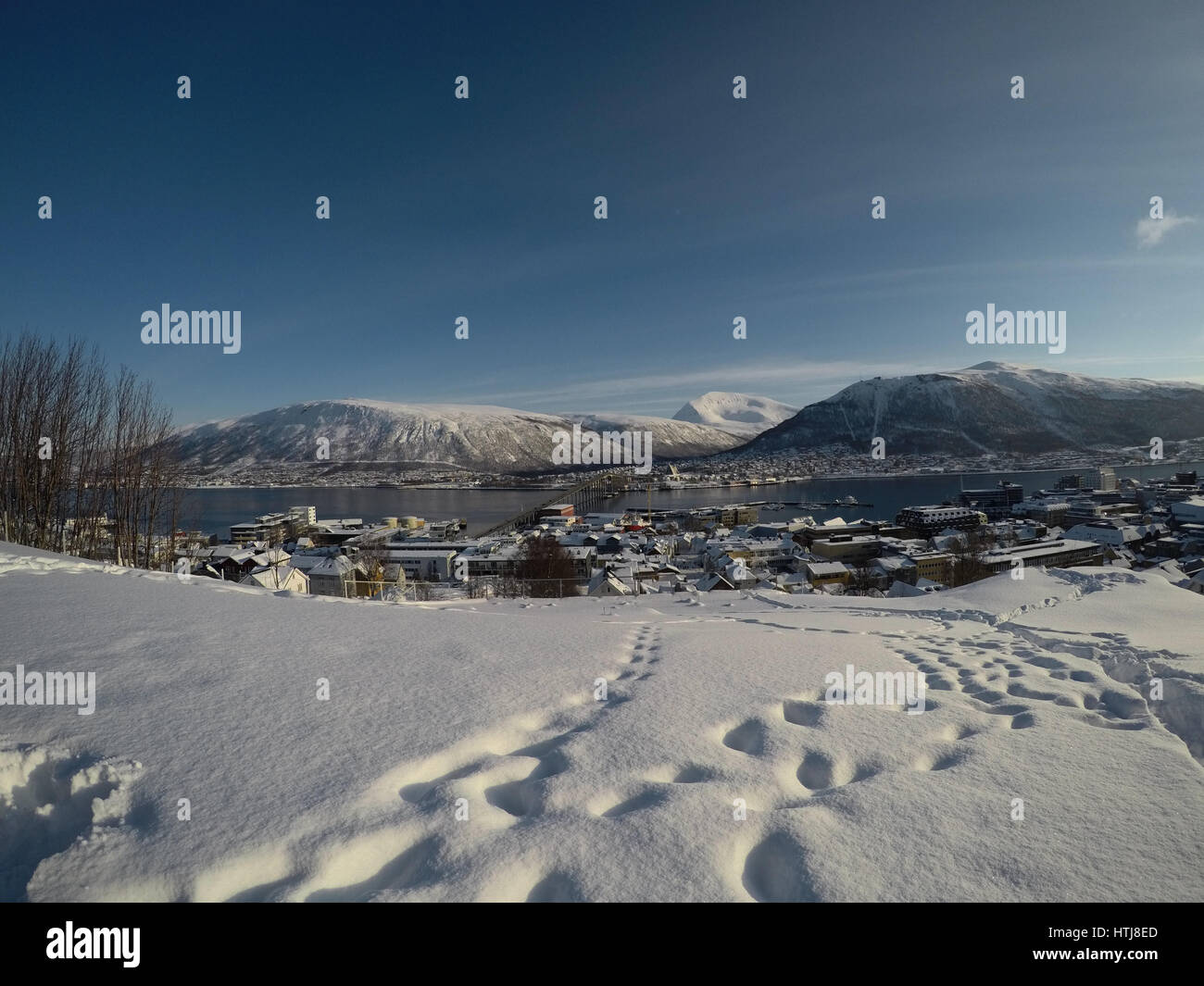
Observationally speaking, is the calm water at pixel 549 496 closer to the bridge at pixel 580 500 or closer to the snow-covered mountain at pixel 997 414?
the bridge at pixel 580 500

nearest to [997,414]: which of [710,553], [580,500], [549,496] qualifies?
[580,500]

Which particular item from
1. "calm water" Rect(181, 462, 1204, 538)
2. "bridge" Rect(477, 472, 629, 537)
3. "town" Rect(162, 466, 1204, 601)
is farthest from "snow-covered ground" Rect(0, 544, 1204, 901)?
"calm water" Rect(181, 462, 1204, 538)

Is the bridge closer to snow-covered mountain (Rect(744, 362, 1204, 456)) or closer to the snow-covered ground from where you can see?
the snow-covered ground

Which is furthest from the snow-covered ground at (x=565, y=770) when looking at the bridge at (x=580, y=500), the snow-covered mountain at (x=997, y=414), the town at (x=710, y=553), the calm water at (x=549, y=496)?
the snow-covered mountain at (x=997, y=414)

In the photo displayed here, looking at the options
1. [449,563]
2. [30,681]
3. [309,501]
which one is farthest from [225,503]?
[30,681]
